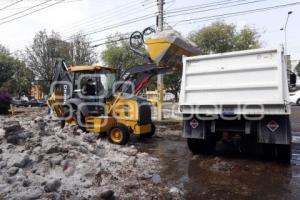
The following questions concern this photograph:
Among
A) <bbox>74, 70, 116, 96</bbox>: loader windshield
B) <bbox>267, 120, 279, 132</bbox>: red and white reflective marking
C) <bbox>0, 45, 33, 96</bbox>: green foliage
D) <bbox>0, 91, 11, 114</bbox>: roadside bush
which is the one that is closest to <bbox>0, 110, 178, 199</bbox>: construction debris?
<bbox>74, 70, 116, 96</bbox>: loader windshield

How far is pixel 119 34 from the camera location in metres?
38.7

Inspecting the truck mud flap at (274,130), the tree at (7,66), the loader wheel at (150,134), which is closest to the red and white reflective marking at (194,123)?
the truck mud flap at (274,130)

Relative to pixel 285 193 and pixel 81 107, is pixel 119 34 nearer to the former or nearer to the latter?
pixel 81 107

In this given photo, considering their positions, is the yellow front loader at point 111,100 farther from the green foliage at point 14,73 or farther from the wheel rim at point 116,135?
the green foliage at point 14,73

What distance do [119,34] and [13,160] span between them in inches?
1299

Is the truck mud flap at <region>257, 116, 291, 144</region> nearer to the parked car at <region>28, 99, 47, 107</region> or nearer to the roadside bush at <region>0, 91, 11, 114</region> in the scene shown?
the roadside bush at <region>0, 91, 11, 114</region>

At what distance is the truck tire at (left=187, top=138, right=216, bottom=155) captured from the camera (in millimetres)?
9031

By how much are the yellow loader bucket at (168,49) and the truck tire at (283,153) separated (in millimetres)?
3719

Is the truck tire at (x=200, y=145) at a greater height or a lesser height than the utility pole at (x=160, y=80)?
lesser

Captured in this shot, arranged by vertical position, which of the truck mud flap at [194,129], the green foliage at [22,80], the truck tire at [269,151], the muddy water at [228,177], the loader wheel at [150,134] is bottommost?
the muddy water at [228,177]

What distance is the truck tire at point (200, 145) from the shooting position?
9.03 metres

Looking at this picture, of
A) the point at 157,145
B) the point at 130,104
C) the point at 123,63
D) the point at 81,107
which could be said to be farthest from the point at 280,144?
the point at 123,63

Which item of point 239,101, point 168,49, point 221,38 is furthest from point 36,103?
point 239,101

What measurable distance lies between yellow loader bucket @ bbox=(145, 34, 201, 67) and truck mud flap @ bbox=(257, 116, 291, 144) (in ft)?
10.5
